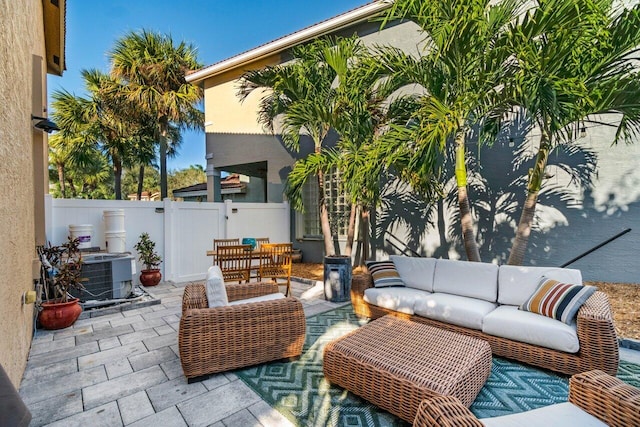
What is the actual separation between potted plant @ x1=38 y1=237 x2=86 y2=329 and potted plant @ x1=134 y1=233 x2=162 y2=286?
6.38ft

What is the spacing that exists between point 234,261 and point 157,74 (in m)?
7.41

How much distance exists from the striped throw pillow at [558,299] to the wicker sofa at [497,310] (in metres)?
0.07

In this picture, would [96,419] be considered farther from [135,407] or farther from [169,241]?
[169,241]

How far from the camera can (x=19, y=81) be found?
10.5 feet

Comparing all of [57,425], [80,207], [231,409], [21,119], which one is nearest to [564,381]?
[231,409]

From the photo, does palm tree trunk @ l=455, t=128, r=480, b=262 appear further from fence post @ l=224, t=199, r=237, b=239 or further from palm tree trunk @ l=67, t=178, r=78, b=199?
palm tree trunk @ l=67, t=178, r=78, b=199

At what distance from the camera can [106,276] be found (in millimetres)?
5152

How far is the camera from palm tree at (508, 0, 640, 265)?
3405 millimetres

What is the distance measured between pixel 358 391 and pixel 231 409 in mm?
1033

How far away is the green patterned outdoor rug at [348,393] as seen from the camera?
7.90 ft

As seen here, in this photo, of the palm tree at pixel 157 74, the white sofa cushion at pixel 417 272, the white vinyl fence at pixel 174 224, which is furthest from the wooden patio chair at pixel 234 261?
the palm tree at pixel 157 74

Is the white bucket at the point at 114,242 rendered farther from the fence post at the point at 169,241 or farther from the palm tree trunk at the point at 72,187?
the palm tree trunk at the point at 72,187

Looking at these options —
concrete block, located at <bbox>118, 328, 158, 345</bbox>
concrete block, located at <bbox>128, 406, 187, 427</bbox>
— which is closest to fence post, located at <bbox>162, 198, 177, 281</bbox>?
concrete block, located at <bbox>118, 328, 158, 345</bbox>

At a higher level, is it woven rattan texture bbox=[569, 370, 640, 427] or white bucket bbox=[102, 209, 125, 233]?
white bucket bbox=[102, 209, 125, 233]
